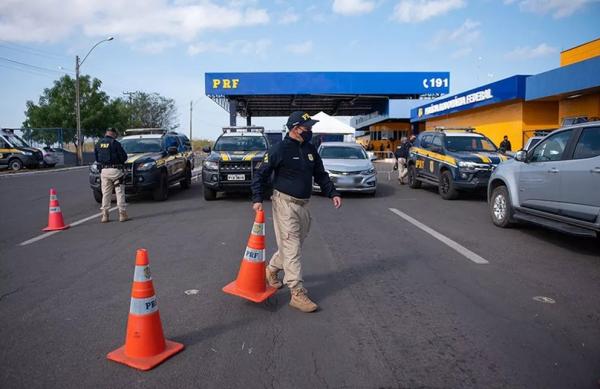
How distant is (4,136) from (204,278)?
27.9 m

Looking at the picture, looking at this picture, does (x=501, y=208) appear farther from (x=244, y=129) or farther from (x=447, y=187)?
(x=244, y=129)

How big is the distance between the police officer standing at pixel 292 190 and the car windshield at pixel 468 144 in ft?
30.6

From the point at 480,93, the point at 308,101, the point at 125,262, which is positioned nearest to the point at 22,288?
the point at 125,262

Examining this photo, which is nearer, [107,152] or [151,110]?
[107,152]

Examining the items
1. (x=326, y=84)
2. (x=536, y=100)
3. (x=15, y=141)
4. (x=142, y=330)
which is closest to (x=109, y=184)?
(x=142, y=330)

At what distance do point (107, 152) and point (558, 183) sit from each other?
7963mm

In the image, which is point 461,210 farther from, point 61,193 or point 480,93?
point 480,93

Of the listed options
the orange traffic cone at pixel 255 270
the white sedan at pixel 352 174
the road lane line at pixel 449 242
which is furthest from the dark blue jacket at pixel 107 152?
the road lane line at pixel 449 242

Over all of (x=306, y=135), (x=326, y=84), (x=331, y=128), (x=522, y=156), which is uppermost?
(x=326, y=84)

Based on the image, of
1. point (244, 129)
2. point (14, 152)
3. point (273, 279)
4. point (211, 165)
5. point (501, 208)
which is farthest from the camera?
point (14, 152)

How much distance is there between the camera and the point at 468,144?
1321 cm

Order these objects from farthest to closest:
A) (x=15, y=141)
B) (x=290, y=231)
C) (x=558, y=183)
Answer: (x=15, y=141) → (x=558, y=183) → (x=290, y=231)

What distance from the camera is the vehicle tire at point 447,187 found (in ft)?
40.6

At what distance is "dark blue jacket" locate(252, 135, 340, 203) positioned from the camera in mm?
4582
